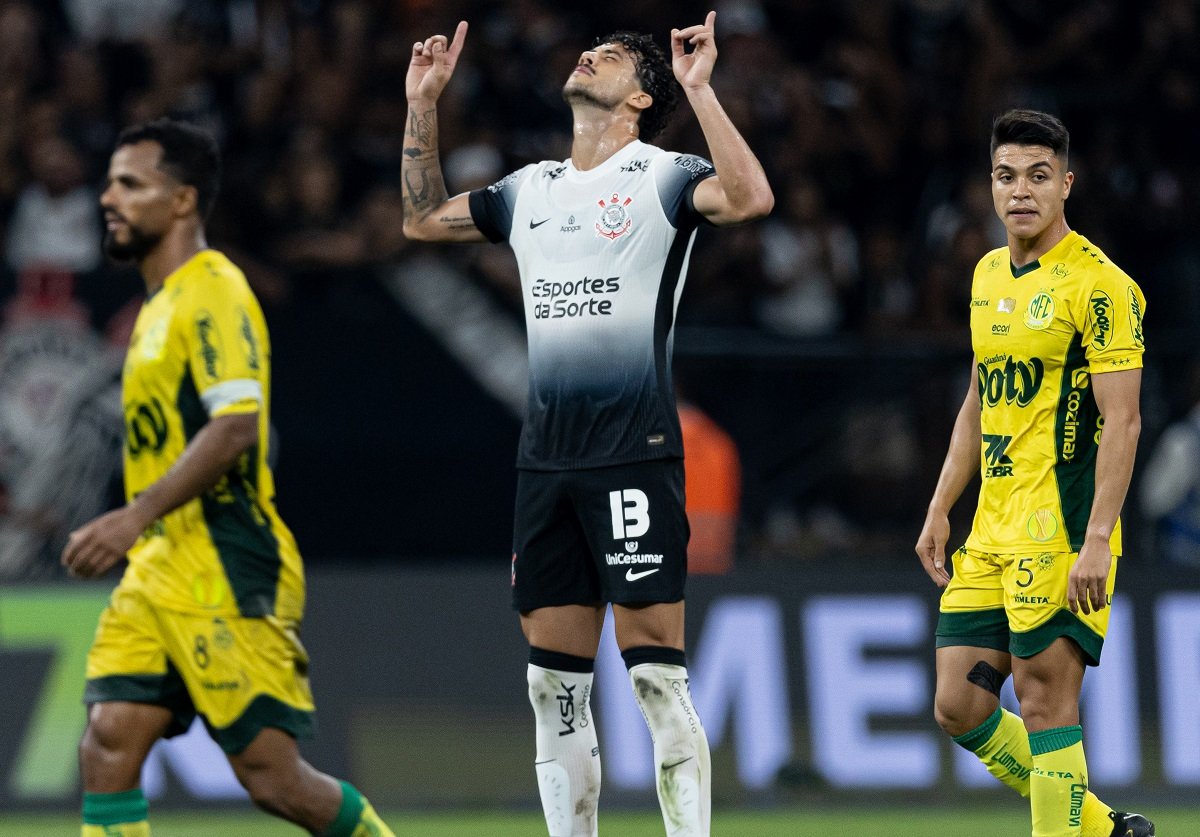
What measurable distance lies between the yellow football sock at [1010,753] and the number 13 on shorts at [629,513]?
58.2 inches

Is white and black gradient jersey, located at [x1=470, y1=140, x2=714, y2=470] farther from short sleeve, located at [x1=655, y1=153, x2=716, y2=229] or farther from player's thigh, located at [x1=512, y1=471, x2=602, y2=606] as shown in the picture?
player's thigh, located at [x1=512, y1=471, x2=602, y2=606]

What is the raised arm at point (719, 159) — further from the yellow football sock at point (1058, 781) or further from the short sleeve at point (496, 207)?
the yellow football sock at point (1058, 781)

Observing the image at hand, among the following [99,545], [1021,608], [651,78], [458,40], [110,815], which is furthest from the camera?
[458,40]

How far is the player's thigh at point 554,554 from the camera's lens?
6.64m

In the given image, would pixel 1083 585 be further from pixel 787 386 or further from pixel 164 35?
pixel 164 35

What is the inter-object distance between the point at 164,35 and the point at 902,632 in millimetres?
6807

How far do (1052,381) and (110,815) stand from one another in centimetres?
343

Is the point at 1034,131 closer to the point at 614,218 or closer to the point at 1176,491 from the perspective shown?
the point at 614,218

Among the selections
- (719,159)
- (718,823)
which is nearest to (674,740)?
(719,159)

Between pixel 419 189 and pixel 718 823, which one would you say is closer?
pixel 419 189

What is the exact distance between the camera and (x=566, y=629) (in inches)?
261

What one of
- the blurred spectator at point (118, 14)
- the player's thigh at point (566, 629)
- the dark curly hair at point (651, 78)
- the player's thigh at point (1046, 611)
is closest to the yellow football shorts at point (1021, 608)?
the player's thigh at point (1046, 611)

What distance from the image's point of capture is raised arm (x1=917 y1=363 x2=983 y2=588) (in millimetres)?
7137

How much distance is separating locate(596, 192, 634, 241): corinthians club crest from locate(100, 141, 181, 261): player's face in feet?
4.70
